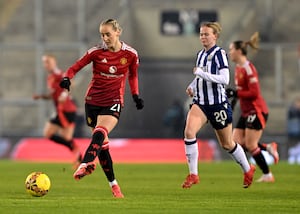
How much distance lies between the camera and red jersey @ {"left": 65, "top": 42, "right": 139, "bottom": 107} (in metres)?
12.4

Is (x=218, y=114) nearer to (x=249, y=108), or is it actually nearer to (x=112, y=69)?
(x=112, y=69)

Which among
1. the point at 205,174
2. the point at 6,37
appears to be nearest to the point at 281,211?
the point at 205,174

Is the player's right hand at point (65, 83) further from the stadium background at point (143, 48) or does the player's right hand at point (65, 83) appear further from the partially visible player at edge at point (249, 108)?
the stadium background at point (143, 48)

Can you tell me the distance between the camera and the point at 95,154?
11.6m

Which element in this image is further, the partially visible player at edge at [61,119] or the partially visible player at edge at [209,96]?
the partially visible player at edge at [61,119]

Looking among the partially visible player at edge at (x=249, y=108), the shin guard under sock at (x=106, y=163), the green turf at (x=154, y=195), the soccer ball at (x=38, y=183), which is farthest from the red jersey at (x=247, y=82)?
the soccer ball at (x=38, y=183)

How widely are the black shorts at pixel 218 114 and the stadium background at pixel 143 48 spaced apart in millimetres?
14583

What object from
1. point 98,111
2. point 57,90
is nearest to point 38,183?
point 98,111

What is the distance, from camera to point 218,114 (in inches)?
537

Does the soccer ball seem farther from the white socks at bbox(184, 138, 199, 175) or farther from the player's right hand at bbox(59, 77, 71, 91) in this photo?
the white socks at bbox(184, 138, 199, 175)

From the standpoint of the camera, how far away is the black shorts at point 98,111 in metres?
12.3

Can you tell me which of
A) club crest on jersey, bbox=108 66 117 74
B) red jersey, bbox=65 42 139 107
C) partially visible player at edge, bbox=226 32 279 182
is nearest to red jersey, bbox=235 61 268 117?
partially visible player at edge, bbox=226 32 279 182

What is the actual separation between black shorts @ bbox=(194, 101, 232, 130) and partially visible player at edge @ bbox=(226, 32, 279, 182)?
234 centimetres

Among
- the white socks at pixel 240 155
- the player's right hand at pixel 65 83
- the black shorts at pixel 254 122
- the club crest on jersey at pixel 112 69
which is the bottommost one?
the black shorts at pixel 254 122
